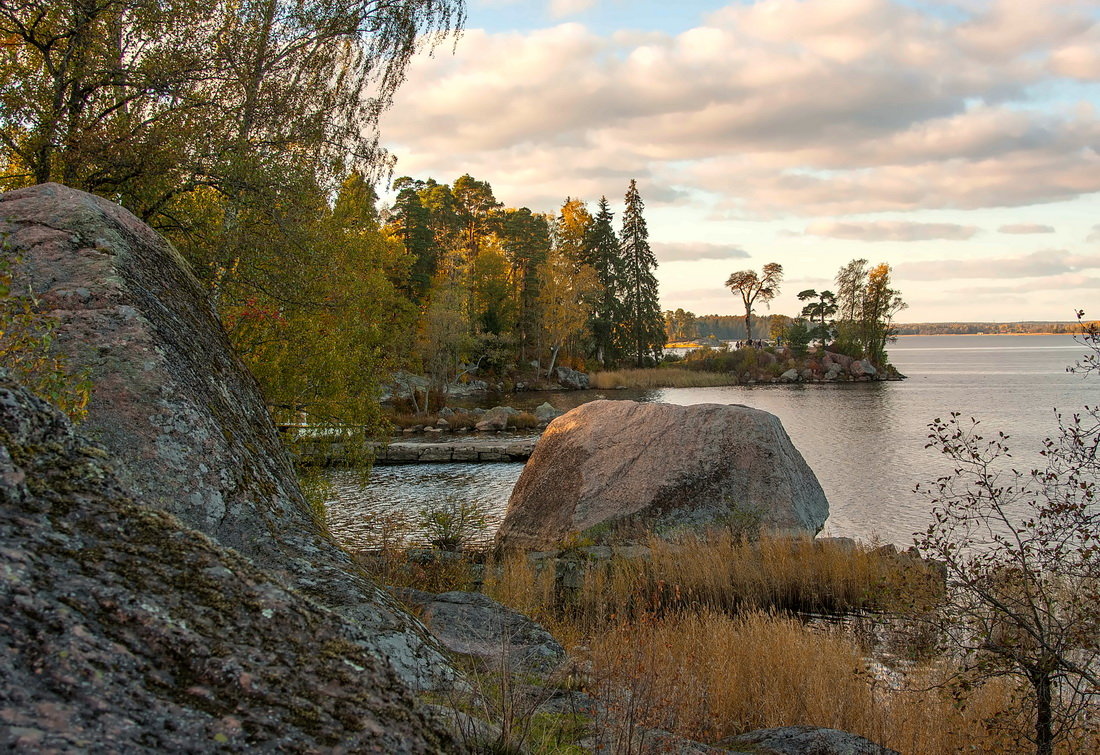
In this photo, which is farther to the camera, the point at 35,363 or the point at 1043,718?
the point at 1043,718

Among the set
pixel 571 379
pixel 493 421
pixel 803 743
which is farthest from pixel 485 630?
pixel 571 379

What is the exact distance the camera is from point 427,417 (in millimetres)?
38438

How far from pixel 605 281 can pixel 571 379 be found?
657 inches

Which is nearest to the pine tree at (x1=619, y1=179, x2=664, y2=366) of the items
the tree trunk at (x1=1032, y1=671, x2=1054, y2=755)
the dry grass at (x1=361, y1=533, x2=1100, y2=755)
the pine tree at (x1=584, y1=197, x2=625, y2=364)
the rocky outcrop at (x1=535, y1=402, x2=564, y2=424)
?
the pine tree at (x1=584, y1=197, x2=625, y2=364)

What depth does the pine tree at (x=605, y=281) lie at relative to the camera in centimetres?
7444

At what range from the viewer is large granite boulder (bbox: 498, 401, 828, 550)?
13344mm

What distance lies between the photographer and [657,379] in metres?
67.1

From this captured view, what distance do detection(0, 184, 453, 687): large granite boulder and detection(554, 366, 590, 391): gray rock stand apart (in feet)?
187

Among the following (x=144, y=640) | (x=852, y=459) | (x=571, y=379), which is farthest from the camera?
(x=571, y=379)

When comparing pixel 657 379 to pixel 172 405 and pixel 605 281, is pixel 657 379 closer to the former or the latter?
pixel 605 281

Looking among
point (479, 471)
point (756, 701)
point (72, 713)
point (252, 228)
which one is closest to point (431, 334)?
point (479, 471)

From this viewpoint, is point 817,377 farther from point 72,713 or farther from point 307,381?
point 72,713

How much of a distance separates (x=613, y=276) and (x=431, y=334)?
3667 cm

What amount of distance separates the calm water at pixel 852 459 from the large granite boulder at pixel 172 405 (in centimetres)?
685
